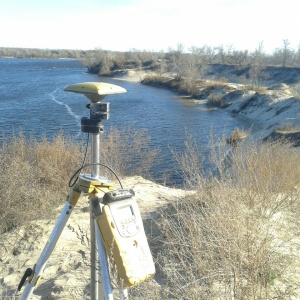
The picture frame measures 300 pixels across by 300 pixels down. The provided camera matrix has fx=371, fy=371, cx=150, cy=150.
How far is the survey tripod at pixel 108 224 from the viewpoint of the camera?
1884 mm

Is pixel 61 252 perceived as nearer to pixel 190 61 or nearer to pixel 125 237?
pixel 125 237

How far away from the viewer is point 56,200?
5.22 metres

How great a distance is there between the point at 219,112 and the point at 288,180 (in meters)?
23.8

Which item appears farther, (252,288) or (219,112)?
(219,112)

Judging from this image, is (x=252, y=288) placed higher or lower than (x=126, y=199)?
lower

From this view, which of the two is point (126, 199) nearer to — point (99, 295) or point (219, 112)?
point (99, 295)

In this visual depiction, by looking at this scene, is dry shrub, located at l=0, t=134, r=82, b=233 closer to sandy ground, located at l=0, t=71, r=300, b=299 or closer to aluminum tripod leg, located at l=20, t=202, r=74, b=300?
sandy ground, located at l=0, t=71, r=300, b=299

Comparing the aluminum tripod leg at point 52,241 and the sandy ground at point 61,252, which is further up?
the aluminum tripod leg at point 52,241

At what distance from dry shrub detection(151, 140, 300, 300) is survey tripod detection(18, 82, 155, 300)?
50 cm

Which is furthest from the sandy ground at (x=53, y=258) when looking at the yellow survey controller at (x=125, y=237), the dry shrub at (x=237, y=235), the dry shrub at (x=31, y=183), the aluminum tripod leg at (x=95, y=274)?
the yellow survey controller at (x=125, y=237)

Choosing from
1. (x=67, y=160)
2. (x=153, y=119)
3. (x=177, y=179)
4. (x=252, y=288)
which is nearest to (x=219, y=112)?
(x=153, y=119)

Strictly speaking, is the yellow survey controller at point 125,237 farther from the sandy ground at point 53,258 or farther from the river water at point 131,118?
the river water at point 131,118

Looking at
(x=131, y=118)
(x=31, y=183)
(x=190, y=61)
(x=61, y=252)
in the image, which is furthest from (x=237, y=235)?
(x=190, y=61)

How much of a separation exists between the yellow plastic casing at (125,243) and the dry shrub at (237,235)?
467 millimetres
